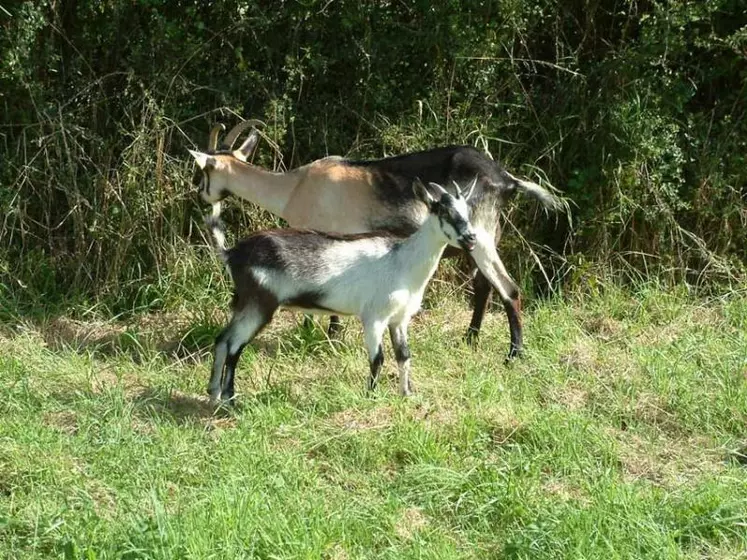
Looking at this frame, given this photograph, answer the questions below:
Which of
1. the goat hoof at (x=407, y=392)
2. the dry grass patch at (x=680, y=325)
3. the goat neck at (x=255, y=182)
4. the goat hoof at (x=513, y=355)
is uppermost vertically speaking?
the goat neck at (x=255, y=182)

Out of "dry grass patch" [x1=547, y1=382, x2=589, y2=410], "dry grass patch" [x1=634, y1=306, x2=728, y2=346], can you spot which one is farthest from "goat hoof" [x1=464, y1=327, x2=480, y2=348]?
"dry grass patch" [x1=547, y1=382, x2=589, y2=410]

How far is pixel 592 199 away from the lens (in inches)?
304

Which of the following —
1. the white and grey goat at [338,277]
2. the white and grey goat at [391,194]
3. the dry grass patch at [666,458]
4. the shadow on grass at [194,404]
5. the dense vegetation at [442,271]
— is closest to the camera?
the dry grass patch at [666,458]

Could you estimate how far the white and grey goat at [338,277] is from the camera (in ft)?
18.3

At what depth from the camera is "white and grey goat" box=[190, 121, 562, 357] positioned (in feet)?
21.8

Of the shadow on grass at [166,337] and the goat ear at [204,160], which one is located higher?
the goat ear at [204,160]

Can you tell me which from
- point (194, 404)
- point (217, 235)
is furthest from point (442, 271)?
point (194, 404)

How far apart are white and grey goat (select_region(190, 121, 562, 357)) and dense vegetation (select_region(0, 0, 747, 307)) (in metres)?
0.59

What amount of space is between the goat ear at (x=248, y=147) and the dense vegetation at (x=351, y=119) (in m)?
0.33

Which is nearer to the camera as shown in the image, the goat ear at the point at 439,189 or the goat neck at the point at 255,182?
the goat ear at the point at 439,189

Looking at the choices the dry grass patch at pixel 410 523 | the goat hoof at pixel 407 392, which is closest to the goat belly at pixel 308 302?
the goat hoof at pixel 407 392

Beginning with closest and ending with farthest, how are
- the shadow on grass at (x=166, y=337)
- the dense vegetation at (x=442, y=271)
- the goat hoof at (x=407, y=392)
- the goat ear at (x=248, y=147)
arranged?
the dense vegetation at (x=442, y=271)
the goat hoof at (x=407, y=392)
the shadow on grass at (x=166, y=337)
the goat ear at (x=248, y=147)

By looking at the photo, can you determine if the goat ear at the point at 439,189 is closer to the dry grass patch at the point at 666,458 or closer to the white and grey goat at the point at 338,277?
the white and grey goat at the point at 338,277

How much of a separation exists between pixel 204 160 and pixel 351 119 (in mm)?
1347
